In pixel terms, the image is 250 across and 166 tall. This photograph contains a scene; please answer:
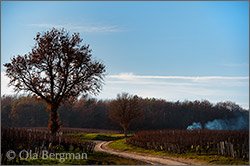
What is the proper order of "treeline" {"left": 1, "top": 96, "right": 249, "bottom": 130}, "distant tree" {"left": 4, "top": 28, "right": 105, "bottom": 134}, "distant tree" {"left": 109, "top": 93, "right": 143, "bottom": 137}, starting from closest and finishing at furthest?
"distant tree" {"left": 4, "top": 28, "right": 105, "bottom": 134} → "distant tree" {"left": 109, "top": 93, "right": 143, "bottom": 137} → "treeline" {"left": 1, "top": 96, "right": 249, "bottom": 130}

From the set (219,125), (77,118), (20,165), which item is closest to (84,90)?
(20,165)

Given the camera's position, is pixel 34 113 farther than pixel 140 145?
Yes

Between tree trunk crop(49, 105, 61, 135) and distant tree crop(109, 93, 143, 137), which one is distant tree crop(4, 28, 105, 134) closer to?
tree trunk crop(49, 105, 61, 135)

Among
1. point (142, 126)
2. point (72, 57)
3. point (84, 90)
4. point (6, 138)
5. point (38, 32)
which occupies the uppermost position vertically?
point (38, 32)

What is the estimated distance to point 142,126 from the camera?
248 feet

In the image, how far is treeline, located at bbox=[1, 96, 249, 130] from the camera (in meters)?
75.1

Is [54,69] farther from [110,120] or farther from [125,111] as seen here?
[110,120]

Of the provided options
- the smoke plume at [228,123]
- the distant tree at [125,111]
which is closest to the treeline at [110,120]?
the smoke plume at [228,123]

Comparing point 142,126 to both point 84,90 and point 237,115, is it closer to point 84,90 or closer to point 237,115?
point 237,115

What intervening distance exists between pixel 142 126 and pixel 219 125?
26.8 meters

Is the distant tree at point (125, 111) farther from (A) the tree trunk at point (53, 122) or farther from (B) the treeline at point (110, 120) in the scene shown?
(B) the treeline at point (110, 120)

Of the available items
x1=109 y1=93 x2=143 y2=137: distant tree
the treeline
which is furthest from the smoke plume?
x1=109 y1=93 x2=143 y2=137: distant tree

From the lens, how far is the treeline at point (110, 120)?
75125 millimetres

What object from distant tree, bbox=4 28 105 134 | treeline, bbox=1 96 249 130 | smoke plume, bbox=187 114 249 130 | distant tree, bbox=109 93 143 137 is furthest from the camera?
smoke plume, bbox=187 114 249 130
